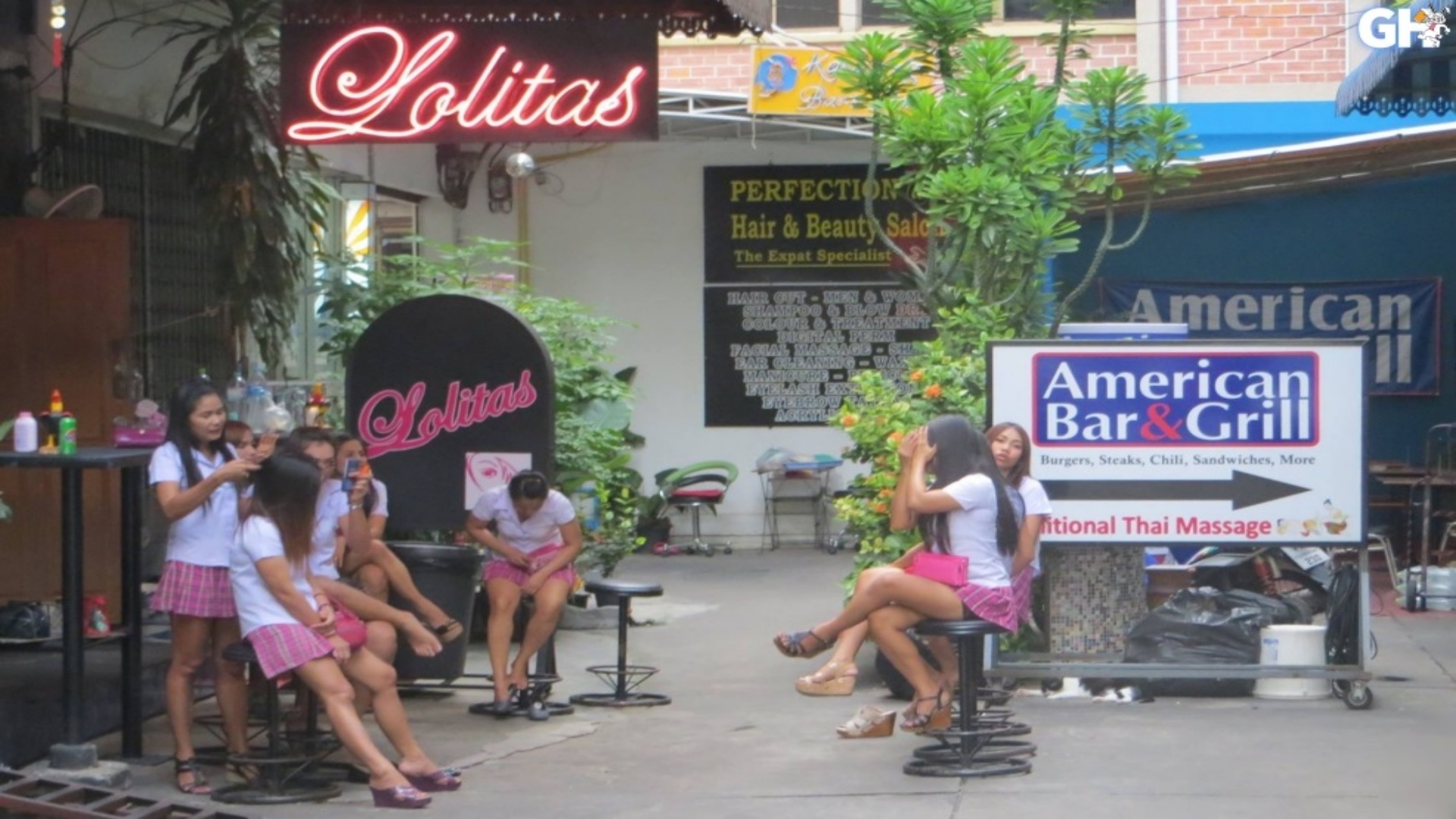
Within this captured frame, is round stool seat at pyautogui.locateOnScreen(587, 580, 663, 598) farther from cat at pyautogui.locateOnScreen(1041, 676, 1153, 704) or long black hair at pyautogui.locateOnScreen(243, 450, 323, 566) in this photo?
long black hair at pyautogui.locateOnScreen(243, 450, 323, 566)

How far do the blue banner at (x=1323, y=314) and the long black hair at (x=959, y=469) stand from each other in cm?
773

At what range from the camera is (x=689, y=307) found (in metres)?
18.5

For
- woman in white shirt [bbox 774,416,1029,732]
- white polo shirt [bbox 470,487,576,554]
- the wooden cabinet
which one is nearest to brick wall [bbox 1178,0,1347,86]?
white polo shirt [bbox 470,487,576,554]

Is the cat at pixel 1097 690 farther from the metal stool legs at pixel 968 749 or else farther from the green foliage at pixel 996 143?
the green foliage at pixel 996 143

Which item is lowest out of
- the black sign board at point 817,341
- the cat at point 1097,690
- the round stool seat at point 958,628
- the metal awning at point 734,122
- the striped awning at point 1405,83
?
the cat at point 1097,690

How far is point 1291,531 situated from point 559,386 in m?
5.27

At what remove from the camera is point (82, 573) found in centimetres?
791

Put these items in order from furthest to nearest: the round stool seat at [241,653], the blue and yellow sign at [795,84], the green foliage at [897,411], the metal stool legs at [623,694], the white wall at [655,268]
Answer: the white wall at [655,268]
the blue and yellow sign at [795,84]
the green foliage at [897,411]
the metal stool legs at [623,694]
the round stool seat at [241,653]

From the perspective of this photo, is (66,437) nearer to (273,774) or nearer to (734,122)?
(273,774)

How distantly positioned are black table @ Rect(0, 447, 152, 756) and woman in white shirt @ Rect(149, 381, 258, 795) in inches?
9.9

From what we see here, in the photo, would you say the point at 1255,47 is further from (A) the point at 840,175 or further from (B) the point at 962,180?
(B) the point at 962,180

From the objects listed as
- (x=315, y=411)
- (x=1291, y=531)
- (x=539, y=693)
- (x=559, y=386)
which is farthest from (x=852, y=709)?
(x=559, y=386)

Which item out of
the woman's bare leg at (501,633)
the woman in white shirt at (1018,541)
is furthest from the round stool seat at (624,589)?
the woman in white shirt at (1018,541)

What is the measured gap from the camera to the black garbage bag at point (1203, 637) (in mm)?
9914
